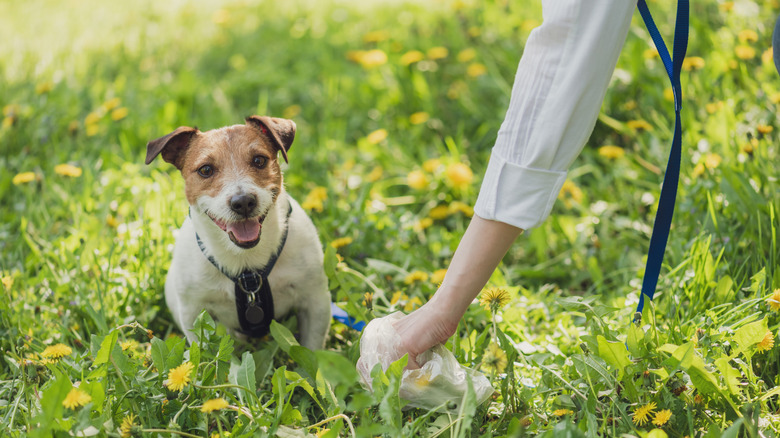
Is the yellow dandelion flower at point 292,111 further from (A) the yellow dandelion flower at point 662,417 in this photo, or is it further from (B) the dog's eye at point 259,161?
(A) the yellow dandelion flower at point 662,417

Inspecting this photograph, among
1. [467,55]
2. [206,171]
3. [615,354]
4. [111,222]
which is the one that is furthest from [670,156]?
[467,55]

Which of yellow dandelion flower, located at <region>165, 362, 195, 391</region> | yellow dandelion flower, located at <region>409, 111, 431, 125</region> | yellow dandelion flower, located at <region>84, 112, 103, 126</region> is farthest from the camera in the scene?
yellow dandelion flower, located at <region>84, 112, 103, 126</region>

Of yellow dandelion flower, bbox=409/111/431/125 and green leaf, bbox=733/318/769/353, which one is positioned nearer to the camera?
green leaf, bbox=733/318/769/353

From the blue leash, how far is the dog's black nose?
1317 millimetres

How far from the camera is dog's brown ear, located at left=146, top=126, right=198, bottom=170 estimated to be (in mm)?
2428

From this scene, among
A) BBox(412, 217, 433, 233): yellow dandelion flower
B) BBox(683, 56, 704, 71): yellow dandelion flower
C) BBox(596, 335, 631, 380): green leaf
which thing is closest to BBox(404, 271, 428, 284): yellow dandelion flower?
BBox(412, 217, 433, 233): yellow dandelion flower

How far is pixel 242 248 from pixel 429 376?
32.4 inches

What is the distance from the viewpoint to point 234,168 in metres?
2.42

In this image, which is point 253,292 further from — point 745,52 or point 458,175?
point 745,52

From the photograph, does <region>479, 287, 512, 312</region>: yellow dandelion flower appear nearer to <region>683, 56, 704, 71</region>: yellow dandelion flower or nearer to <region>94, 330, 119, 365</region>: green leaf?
<region>94, 330, 119, 365</region>: green leaf

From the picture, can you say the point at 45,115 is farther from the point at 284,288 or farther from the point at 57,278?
the point at 284,288

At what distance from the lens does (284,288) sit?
254 cm

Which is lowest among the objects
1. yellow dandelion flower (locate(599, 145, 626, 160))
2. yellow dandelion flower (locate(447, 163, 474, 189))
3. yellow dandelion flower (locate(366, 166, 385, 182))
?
yellow dandelion flower (locate(366, 166, 385, 182))

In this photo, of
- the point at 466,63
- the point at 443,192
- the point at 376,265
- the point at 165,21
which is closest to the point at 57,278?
the point at 376,265
